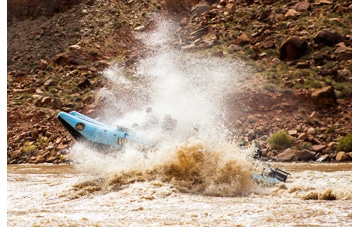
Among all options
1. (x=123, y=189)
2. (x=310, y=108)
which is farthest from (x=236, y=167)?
(x=310, y=108)

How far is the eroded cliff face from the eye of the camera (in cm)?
3416

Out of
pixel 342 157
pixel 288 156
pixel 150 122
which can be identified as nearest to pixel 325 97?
pixel 288 156

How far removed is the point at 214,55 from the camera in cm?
2572

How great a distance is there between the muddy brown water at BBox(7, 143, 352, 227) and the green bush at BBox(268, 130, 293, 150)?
5.45m

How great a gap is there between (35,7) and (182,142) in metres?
27.0

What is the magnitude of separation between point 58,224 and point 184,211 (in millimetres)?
1817

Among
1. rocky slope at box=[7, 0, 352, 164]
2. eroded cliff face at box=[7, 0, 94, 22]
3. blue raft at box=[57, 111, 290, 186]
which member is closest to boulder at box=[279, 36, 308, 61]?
rocky slope at box=[7, 0, 352, 164]

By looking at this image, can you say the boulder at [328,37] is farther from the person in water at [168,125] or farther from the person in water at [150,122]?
the person in water at [168,125]

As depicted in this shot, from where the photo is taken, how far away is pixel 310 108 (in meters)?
20.7

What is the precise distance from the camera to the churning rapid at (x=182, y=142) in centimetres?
1004

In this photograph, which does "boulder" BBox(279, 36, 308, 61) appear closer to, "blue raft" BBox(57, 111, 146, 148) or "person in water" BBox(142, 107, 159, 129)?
"person in water" BBox(142, 107, 159, 129)

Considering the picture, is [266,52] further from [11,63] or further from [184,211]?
[184,211]

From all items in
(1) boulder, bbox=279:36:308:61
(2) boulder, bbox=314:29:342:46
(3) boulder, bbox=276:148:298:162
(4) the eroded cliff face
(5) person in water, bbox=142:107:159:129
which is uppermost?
(4) the eroded cliff face

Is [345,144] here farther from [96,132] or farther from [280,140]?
[96,132]
